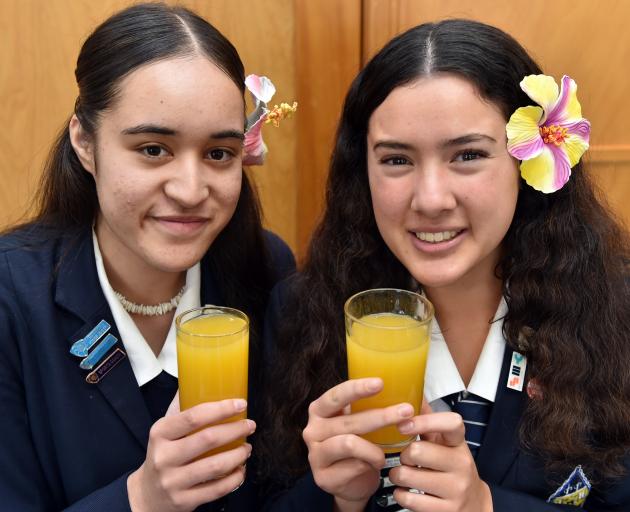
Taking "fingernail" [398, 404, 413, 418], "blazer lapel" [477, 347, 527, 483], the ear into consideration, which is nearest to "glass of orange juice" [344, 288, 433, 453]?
"fingernail" [398, 404, 413, 418]

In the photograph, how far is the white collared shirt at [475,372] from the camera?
5.77ft

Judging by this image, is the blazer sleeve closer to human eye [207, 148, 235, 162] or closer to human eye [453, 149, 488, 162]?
human eye [207, 148, 235, 162]

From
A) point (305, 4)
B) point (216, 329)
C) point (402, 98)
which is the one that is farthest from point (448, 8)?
point (216, 329)

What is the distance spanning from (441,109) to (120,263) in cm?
104

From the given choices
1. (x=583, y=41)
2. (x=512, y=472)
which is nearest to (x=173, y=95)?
(x=512, y=472)

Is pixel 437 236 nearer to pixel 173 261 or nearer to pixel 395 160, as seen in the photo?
pixel 395 160

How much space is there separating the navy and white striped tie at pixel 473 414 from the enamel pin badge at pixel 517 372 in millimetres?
83

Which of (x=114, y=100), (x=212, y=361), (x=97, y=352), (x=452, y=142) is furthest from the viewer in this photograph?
(x=97, y=352)

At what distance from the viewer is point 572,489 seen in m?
1.69

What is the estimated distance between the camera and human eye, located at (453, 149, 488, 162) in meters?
1.63

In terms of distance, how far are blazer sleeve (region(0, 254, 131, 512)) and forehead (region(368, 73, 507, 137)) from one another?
3.69ft

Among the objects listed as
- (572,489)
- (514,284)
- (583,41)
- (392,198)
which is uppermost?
(583,41)

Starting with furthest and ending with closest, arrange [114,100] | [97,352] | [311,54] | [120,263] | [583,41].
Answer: [311,54] < [583,41] < [120,263] < [97,352] < [114,100]

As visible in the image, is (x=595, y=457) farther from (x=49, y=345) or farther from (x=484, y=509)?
(x=49, y=345)
